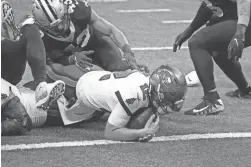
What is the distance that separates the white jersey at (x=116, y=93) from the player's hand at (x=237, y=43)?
2.97 ft

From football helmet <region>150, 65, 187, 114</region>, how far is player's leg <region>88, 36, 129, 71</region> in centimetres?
105

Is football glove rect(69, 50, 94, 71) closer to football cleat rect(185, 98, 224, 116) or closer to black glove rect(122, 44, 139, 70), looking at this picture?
black glove rect(122, 44, 139, 70)

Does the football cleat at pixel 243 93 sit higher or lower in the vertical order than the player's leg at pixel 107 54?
lower

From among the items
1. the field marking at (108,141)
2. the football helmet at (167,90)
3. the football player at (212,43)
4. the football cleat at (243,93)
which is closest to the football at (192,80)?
the football cleat at (243,93)

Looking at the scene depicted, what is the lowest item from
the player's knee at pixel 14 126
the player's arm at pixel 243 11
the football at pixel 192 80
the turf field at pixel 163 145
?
the football at pixel 192 80

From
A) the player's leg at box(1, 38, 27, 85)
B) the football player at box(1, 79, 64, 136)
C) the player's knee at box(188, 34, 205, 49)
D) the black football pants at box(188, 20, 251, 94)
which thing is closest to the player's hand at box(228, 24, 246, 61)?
the black football pants at box(188, 20, 251, 94)

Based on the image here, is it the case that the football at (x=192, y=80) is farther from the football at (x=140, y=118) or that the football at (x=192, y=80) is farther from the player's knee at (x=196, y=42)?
the football at (x=140, y=118)

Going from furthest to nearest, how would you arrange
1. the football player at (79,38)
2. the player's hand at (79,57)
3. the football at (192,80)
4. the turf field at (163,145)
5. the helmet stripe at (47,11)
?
the football at (192,80) → the player's hand at (79,57) → the football player at (79,38) → the helmet stripe at (47,11) → the turf field at (163,145)

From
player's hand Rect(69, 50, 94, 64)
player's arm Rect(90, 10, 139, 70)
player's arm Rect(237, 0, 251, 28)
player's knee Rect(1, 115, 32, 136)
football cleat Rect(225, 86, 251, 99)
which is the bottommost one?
football cleat Rect(225, 86, 251, 99)

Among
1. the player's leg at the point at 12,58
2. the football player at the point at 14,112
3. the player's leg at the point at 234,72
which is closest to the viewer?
the football player at the point at 14,112

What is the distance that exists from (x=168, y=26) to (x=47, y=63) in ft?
→ 13.8

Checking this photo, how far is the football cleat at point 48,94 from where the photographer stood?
194 inches

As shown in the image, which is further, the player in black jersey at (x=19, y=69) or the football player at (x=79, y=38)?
the football player at (x=79, y=38)

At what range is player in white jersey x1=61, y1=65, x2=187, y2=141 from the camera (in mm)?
4895
